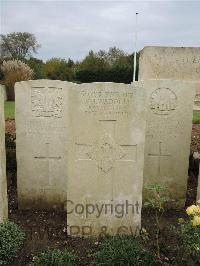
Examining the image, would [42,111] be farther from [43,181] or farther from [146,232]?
[146,232]

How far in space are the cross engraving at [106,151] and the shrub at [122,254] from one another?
934mm

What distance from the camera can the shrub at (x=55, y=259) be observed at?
144 inches

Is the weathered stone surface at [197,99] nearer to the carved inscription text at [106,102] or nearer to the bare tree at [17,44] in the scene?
the carved inscription text at [106,102]

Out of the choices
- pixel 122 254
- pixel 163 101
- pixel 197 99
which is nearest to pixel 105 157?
pixel 122 254

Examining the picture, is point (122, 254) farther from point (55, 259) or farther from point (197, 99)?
point (197, 99)

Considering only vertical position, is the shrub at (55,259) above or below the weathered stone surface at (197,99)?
below

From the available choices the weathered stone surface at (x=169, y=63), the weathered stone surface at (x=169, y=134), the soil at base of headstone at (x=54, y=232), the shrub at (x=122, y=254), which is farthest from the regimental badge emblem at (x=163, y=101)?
the weathered stone surface at (x=169, y=63)

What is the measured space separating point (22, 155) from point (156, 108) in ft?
6.94

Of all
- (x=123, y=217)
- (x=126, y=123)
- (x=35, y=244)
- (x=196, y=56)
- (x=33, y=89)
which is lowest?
(x=35, y=244)

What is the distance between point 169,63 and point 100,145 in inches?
233

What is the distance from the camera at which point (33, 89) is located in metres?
5.11

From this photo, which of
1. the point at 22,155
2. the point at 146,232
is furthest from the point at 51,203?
the point at 146,232

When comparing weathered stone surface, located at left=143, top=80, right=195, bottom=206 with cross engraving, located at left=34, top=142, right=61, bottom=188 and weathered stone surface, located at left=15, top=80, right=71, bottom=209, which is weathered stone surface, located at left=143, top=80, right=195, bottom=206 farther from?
cross engraving, located at left=34, top=142, right=61, bottom=188

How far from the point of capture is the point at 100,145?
4164 mm
